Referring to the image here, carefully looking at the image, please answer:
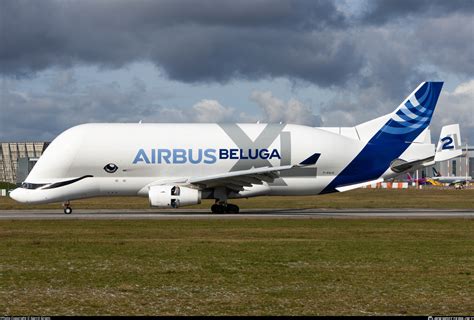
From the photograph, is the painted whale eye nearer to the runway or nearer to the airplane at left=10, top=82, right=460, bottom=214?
the airplane at left=10, top=82, right=460, bottom=214

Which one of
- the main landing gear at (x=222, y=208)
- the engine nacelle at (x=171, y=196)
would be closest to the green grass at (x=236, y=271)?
the engine nacelle at (x=171, y=196)

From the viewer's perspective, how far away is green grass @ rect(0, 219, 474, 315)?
13117mm

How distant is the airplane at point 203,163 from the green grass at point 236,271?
11.5m

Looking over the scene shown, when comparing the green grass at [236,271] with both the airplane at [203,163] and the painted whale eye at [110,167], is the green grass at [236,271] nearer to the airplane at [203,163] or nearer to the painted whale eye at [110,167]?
the airplane at [203,163]

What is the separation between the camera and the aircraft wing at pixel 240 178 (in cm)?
4156

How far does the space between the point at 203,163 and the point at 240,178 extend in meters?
2.93

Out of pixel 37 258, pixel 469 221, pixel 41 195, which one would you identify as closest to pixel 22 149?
pixel 41 195

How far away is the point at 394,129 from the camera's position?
A: 47500 mm

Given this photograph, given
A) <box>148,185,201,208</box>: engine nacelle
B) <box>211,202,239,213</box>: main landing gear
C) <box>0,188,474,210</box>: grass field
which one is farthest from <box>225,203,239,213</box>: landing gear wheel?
<box>0,188,474,210</box>: grass field

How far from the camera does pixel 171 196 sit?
41.3m

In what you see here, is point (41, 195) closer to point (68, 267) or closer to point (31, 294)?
point (68, 267)

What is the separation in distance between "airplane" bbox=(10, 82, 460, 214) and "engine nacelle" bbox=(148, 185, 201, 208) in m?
0.06

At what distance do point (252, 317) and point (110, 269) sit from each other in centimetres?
740

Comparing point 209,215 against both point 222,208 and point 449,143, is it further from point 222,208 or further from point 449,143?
point 449,143
